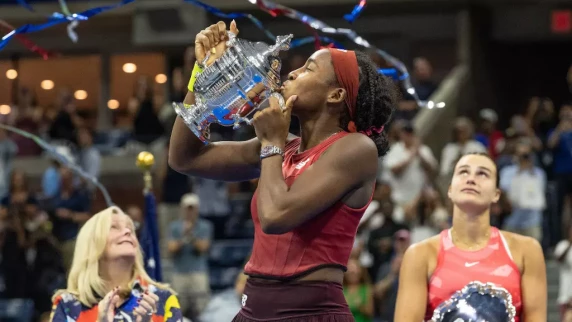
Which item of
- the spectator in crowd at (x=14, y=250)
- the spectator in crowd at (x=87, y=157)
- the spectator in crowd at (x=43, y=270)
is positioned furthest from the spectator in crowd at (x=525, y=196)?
the spectator in crowd at (x=87, y=157)

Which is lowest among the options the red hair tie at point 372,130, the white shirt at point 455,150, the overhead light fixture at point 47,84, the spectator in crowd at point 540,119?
the red hair tie at point 372,130

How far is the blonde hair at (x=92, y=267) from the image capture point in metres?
4.43

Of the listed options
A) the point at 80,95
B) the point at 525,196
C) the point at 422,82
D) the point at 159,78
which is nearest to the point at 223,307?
the point at 525,196

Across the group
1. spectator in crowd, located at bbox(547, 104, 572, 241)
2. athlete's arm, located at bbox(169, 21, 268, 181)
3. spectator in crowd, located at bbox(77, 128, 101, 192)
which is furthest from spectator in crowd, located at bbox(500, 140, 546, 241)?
athlete's arm, located at bbox(169, 21, 268, 181)

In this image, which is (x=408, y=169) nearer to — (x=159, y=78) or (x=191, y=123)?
(x=191, y=123)

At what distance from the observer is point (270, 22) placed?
51.9ft

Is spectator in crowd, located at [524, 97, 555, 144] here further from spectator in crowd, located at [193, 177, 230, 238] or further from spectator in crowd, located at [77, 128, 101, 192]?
spectator in crowd, located at [77, 128, 101, 192]

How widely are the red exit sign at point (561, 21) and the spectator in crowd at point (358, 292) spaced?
818cm

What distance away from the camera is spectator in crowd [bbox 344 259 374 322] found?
319 inches

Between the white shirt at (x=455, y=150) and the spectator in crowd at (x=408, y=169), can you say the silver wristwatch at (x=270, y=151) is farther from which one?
the white shirt at (x=455, y=150)

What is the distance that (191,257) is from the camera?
945cm

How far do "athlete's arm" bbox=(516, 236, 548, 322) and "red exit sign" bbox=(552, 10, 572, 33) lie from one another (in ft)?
38.3

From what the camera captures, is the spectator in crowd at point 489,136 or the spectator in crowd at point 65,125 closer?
the spectator in crowd at point 489,136

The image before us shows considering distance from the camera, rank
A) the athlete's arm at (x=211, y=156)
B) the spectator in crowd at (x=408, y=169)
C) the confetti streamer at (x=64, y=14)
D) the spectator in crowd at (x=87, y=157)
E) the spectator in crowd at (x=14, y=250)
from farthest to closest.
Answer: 1. the spectator in crowd at (x=87, y=157)
2. the spectator in crowd at (x=408, y=169)
3. the spectator in crowd at (x=14, y=250)
4. the confetti streamer at (x=64, y=14)
5. the athlete's arm at (x=211, y=156)
